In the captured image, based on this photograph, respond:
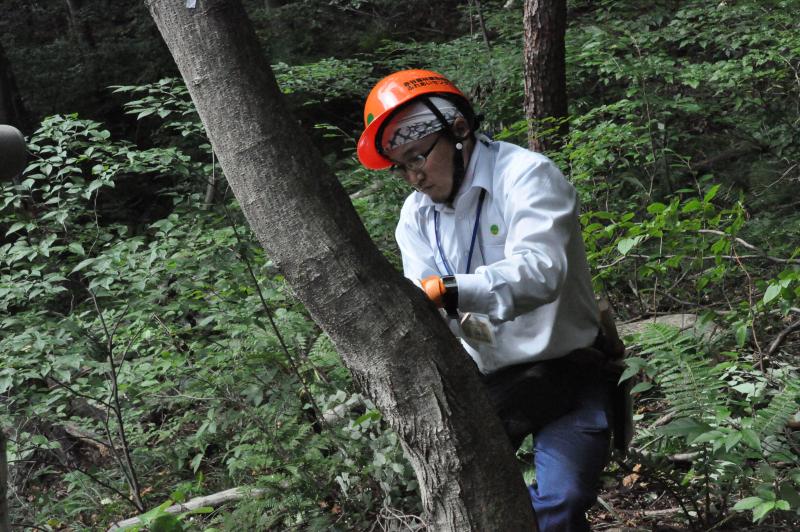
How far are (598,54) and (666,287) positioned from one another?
2435 mm

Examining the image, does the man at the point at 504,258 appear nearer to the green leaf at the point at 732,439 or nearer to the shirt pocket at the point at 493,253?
the shirt pocket at the point at 493,253

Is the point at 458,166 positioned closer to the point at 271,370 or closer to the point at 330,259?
the point at 330,259

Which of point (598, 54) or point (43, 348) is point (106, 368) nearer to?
point (43, 348)

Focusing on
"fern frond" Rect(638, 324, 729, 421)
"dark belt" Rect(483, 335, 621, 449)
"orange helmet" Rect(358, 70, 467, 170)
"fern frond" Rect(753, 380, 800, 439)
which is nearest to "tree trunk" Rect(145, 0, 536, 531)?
"dark belt" Rect(483, 335, 621, 449)

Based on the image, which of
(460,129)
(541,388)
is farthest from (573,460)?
(460,129)

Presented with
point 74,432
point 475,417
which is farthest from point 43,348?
point 475,417

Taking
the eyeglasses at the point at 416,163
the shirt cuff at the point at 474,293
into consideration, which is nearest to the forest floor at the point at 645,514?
the shirt cuff at the point at 474,293

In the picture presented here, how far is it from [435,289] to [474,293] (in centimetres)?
12

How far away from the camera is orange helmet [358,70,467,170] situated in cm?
275

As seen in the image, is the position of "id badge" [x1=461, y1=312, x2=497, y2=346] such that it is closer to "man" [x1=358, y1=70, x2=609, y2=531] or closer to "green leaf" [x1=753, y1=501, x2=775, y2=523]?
"man" [x1=358, y1=70, x2=609, y2=531]

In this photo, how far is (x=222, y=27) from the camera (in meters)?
2.00

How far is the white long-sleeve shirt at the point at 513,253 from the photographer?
7.63 feet

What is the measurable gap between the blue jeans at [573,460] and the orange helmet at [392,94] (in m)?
1.22

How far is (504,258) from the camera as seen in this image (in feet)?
8.76
